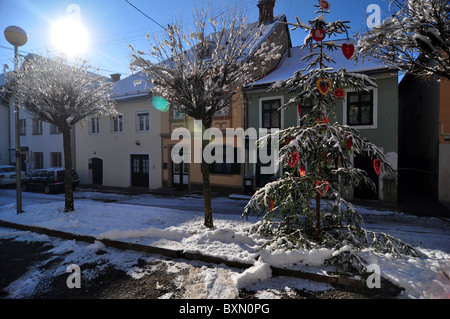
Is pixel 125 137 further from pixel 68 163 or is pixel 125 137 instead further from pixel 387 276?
pixel 387 276

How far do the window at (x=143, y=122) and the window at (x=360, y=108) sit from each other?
11698mm

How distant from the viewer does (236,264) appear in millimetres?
4207

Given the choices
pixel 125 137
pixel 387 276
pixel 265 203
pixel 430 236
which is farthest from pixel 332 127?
pixel 125 137

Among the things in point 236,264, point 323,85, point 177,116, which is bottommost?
point 236,264

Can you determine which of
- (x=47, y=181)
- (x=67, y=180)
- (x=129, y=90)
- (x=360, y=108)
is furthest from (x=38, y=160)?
(x=360, y=108)

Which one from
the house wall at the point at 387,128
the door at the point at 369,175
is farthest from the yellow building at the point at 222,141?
the door at the point at 369,175

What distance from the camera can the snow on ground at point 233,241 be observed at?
360 cm

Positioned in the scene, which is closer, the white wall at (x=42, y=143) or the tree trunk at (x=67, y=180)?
the tree trunk at (x=67, y=180)

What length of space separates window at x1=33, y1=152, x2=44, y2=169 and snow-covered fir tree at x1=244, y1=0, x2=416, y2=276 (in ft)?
74.4

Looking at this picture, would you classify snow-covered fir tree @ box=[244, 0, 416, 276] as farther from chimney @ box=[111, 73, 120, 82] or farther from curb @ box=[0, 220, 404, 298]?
chimney @ box=[111, 73, 120, 82]

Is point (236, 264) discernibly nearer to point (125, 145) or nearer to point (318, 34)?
point (318, 34)

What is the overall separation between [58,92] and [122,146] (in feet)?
29.9

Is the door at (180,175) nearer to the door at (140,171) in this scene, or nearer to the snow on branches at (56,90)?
the door at (140,171)

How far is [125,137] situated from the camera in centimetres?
1628
